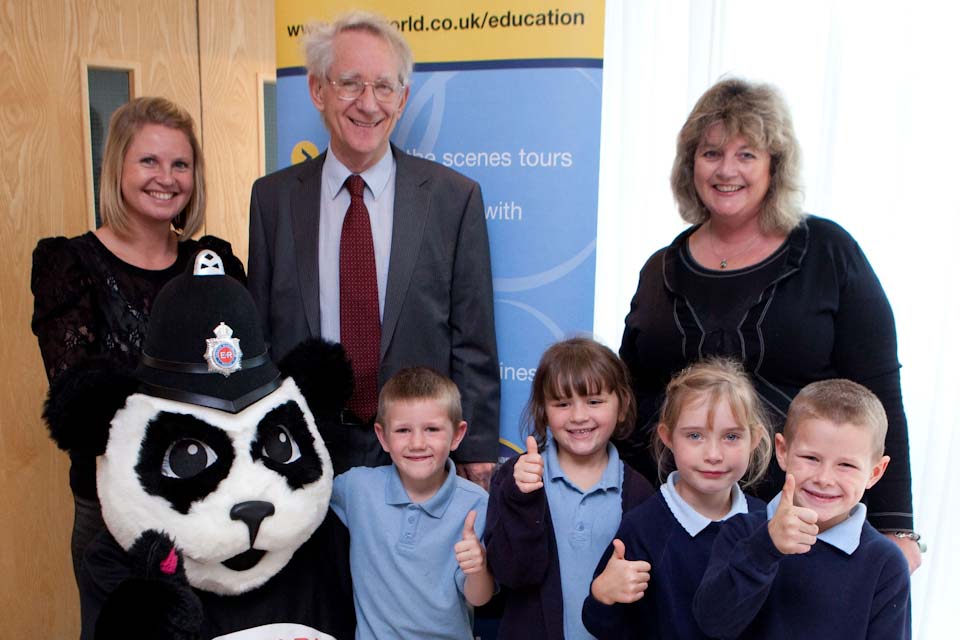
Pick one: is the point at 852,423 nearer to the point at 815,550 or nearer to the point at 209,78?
the point at 815,550

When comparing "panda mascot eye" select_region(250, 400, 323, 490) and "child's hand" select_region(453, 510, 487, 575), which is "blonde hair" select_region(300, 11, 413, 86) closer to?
"panda mascot eye" select_region(250, 400, 323, 490)

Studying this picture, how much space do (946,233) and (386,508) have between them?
2166mm

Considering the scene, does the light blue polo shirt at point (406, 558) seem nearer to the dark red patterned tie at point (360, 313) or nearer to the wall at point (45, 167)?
the dark red patterned tie at point (360, 313)

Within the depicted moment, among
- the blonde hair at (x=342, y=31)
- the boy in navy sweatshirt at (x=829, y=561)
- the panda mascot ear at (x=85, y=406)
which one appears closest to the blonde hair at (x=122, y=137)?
the blonde hair at (x=342, y=31)

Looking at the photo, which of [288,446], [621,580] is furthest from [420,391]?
[621,580]

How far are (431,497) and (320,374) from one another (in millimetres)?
380

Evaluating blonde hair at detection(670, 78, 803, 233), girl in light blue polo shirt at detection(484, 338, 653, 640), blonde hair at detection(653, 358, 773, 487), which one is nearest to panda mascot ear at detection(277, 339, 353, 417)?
girl in light blue polo shirt at detection(484, 338, 653, 640)

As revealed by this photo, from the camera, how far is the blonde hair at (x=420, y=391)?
177 centimetres

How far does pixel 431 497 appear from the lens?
5.83 feet

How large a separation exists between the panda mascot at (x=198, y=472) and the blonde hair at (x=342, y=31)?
28.0 inches

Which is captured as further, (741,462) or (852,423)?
(741,462)

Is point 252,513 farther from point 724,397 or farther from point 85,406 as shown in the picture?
point 724,397

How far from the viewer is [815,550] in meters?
1.39

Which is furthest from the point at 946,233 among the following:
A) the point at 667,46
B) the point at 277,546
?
the point at 277,546
